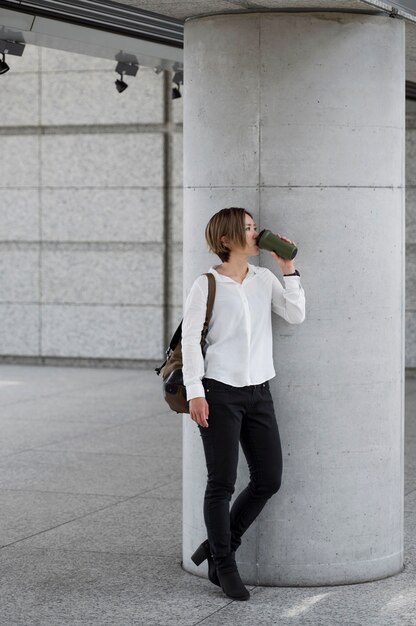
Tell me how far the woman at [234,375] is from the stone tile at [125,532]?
3.34 ft

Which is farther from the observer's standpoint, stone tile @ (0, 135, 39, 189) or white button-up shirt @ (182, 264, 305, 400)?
stone tile @ (0, 135, 39, 189)

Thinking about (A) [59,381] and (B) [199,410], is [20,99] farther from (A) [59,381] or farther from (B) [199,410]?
(B) [199,410]

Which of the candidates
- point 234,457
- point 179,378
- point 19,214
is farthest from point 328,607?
point 19,214

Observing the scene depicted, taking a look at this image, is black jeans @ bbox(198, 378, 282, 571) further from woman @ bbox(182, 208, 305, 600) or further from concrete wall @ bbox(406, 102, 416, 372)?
concrete wall @ bbox(406, 102, 416, 372)

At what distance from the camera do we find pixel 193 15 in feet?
21.1

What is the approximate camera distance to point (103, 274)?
54.0ft

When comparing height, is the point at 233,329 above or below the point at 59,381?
above

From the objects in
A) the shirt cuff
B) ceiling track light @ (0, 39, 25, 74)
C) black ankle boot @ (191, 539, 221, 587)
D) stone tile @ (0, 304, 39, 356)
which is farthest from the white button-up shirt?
stone tile @ (0, 304, 39, 356)

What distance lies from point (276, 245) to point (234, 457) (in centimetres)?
102

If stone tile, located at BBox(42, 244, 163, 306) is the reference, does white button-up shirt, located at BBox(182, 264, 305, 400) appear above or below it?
below

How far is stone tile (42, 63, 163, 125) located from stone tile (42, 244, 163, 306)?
1.63 metres

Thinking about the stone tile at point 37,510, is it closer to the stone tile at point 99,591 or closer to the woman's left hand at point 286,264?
the stone tile at point 99,591

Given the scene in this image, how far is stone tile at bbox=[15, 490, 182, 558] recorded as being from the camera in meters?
7.23

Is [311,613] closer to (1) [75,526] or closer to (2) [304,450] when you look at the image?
(2) [304,450]
